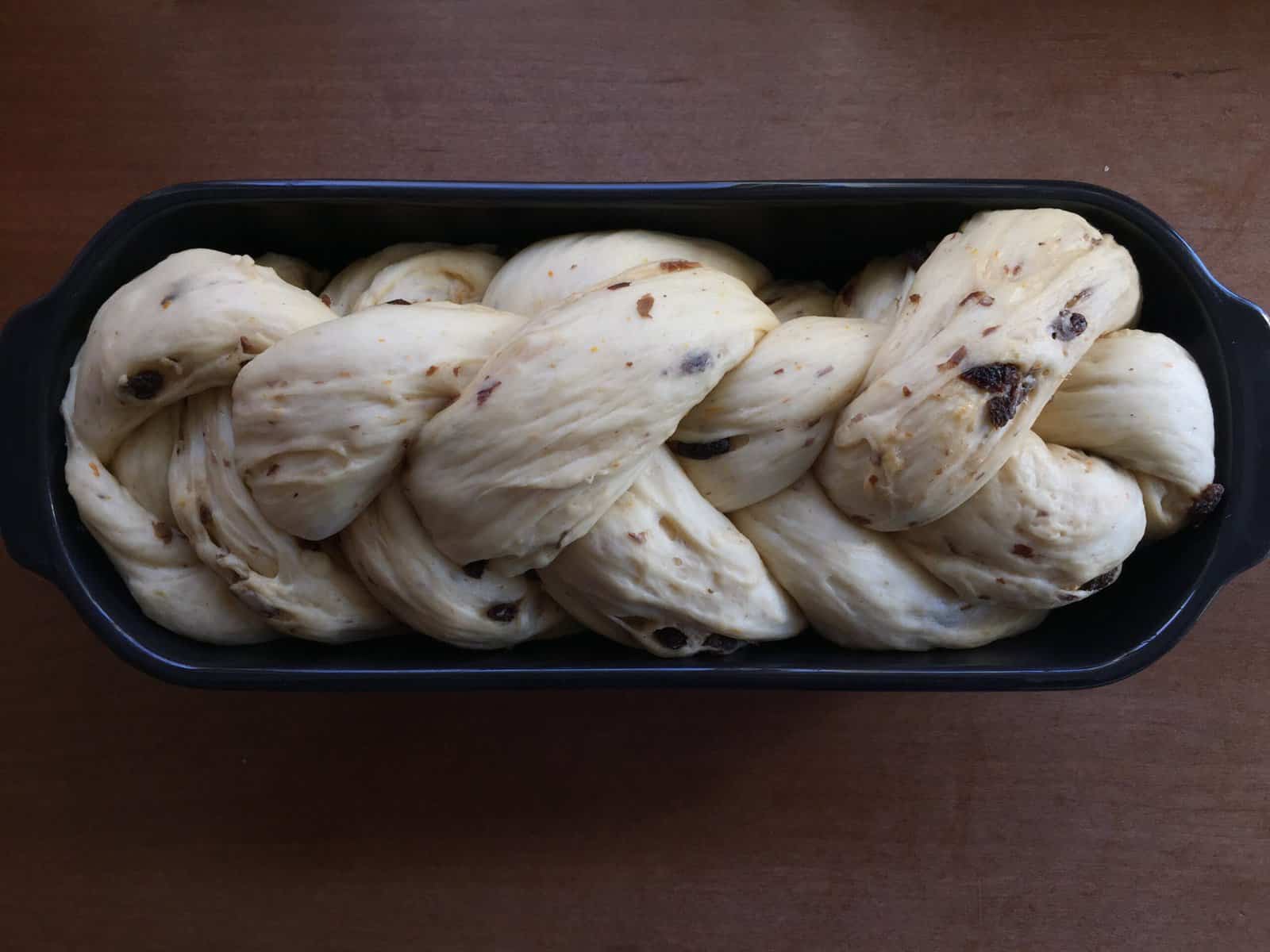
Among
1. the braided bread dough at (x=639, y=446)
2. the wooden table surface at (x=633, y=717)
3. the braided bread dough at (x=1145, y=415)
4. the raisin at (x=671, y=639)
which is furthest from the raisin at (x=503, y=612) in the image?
the braided bread dough at (x=1145, y=415)

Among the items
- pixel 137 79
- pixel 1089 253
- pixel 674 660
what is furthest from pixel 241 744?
pixel 1089 253

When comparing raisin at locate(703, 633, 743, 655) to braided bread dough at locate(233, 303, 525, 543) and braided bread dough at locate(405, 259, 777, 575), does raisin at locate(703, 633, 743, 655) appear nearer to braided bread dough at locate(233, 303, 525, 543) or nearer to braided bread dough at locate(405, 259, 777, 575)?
braided bread dough at locate(405, 259, 777, 575)

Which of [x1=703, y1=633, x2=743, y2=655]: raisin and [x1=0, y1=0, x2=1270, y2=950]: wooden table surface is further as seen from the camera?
[x1=0, y1=0, x2=1270, y2=950]: wooden table surface

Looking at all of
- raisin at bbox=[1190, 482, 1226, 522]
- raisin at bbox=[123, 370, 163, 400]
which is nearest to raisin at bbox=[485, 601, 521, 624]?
raisin at bbox=[123, 370, 163, 400]

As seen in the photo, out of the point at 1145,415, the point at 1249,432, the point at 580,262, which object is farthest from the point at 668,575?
the point at 1249,432

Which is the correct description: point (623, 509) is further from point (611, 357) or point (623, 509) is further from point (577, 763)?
point (577, 763)

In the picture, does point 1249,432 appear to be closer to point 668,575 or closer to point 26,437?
point 668,575
